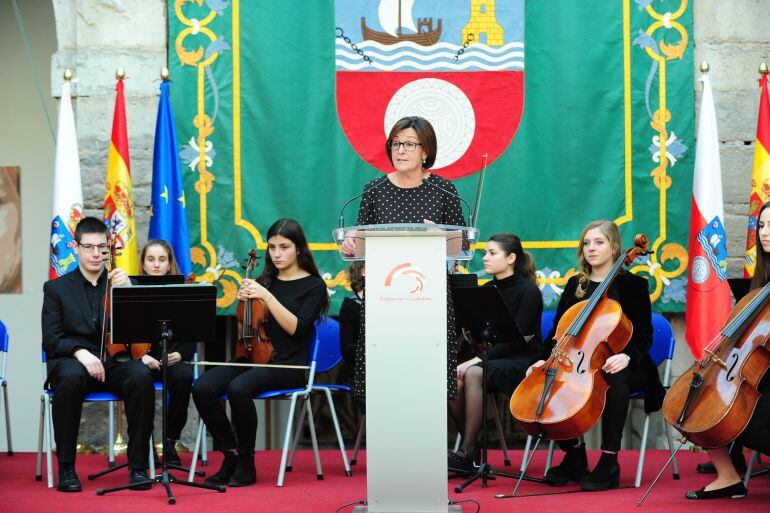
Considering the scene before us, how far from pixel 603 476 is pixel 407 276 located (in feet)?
5.13

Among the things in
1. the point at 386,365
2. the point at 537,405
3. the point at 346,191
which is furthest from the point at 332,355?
the point at 386,365

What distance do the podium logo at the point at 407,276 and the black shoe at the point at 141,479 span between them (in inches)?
66.3

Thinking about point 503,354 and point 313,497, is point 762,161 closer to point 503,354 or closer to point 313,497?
point 503,354

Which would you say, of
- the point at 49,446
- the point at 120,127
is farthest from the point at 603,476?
the point at 120,127

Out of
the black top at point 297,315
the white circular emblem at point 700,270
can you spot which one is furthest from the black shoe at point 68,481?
the white circular emblem at point 700,270

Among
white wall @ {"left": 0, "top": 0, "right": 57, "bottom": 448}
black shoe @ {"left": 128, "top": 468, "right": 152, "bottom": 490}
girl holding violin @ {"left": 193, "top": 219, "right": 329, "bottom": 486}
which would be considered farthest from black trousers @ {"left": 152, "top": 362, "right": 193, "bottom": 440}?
white wall @ {"left": 0, "top": 0, "right": 57, "bottom": 448}

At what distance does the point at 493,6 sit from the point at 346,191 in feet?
4.51

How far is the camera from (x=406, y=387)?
3336 millimetres

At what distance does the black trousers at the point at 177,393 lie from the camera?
4902 millimetres

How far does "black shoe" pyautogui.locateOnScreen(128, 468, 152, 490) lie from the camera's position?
4352 mm

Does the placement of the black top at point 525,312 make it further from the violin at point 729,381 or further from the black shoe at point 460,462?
the violin at point 729,381

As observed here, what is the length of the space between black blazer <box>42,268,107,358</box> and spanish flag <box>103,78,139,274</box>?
2.75ft

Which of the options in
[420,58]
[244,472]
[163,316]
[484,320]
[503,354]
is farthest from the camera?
[420,58]

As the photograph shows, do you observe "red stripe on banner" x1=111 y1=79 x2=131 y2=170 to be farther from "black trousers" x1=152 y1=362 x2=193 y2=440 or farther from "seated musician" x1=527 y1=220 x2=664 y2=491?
"seated musician" x1=527 y1=220 x2=664 y2=491
